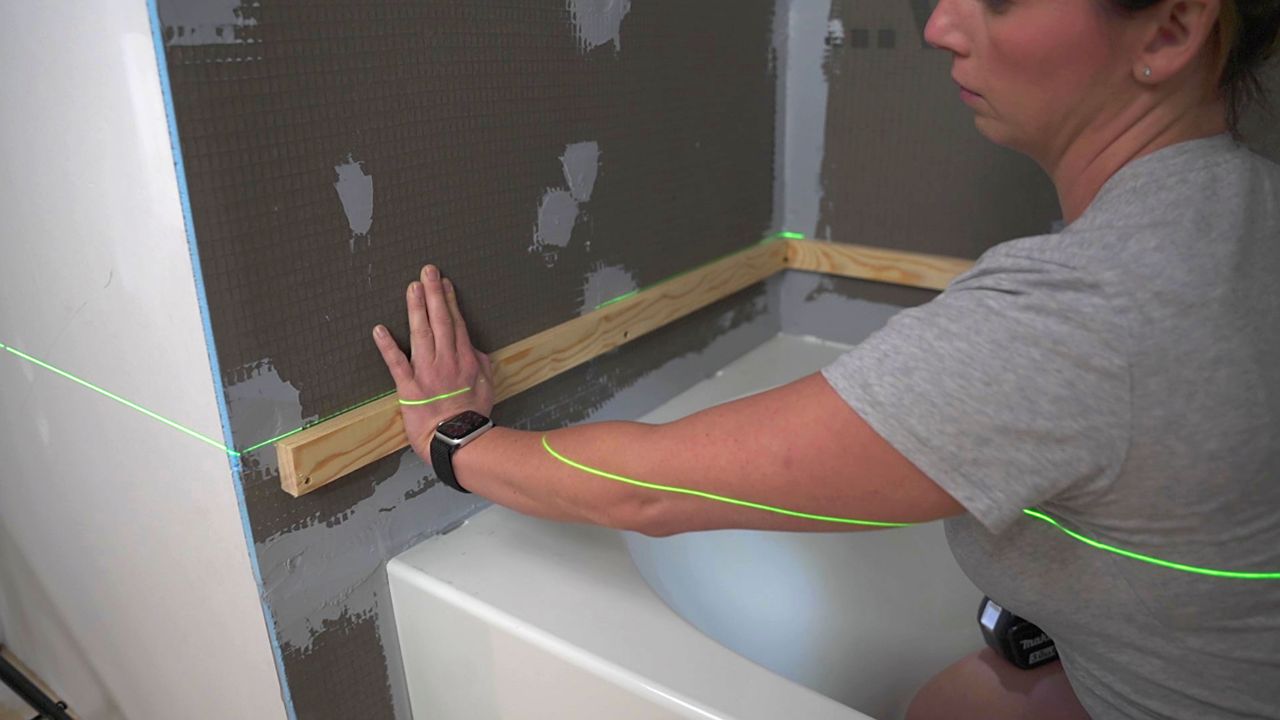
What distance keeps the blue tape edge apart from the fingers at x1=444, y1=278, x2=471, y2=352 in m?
0.25

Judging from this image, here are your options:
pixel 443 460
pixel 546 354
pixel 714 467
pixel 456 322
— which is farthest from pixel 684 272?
pixel 714 467

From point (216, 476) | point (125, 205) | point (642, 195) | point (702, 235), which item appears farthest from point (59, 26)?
point (702, 235)

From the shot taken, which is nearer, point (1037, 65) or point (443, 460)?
point (1037, 65)

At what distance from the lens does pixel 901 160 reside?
1.53 meters

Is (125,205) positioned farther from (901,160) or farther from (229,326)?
(901,160)

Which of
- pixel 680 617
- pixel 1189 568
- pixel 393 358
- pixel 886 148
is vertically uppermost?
pixel 886 148

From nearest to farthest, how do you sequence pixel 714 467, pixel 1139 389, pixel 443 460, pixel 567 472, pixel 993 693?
pixel 1139 389, pixel 714 467, pixel 567 472, pixel 443 460, pixel 993 693

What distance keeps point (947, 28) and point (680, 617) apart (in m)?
0.61

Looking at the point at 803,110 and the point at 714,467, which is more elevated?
the point at 803,110

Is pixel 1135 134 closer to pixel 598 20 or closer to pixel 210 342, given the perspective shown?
Answer: pixel 598 20

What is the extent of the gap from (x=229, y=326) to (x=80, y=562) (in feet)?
1.98

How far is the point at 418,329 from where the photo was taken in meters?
0.99

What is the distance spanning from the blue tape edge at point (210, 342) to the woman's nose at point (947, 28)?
0.63 meters

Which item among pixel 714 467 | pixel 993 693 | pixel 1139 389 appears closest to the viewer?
pixel 1139 389
